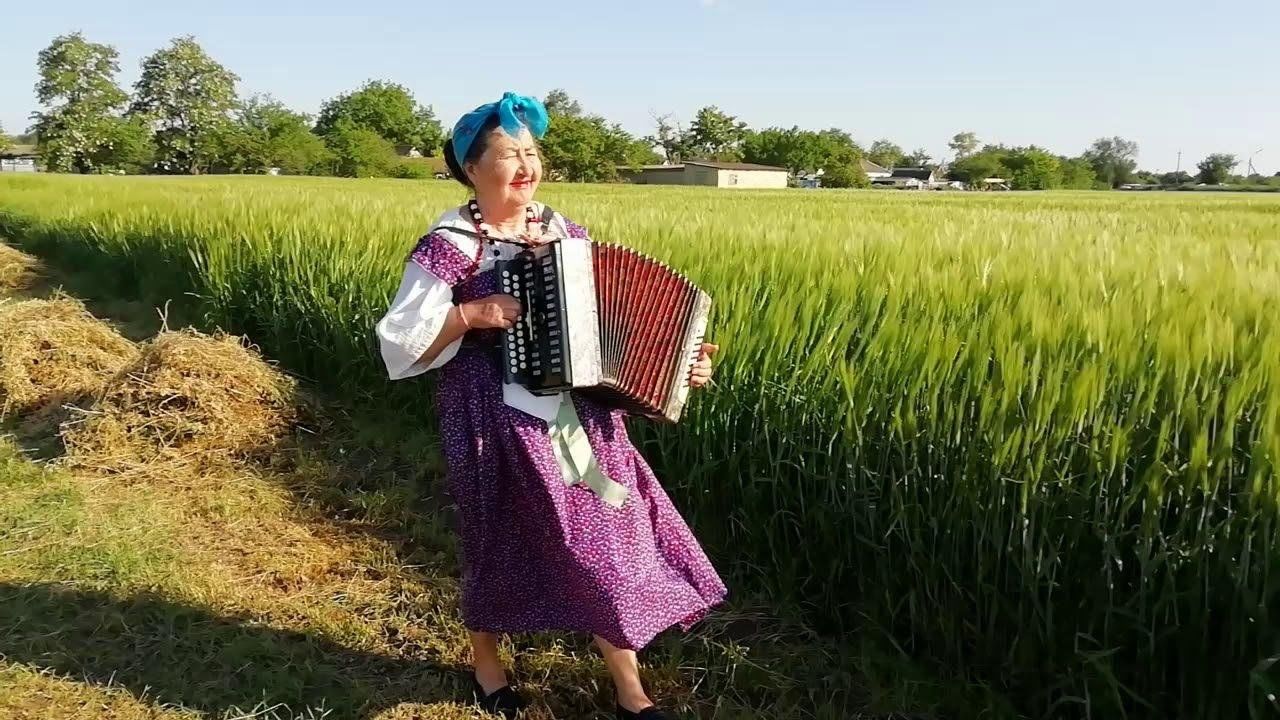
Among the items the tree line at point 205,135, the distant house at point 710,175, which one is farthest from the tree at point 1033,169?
the distant house at point 710,175

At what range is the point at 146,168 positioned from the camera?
74.1 metres

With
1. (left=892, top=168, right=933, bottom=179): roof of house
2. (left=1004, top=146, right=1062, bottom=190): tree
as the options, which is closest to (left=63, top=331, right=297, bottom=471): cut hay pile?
(left=1004, top=146, right=1062, bottom=190): tree

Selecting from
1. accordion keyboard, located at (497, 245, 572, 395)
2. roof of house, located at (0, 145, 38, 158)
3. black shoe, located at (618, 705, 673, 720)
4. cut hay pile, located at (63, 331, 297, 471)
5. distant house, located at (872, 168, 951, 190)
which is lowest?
black shoe, located at (618, 705, 673, 720)

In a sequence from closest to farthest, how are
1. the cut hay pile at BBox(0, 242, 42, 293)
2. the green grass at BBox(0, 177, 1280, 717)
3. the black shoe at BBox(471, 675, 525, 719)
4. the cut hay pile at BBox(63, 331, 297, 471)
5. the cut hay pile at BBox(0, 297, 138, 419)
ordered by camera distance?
the green grass at BBox(0, 177, 1280, 717)
the black shoe at BBox(471, 675, 525, 719)
the cut hay pile at BBox(63, 331, 297, 471)
the cut hay pile at BBox(0, 297, 138, 419)
the cut hay pile at BBox(0, 242, 42, 293)

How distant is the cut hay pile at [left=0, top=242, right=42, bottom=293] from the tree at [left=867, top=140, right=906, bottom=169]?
133025 mm

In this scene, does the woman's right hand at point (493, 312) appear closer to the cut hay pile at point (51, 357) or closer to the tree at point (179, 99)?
the cut hay pile at point (51, 357)

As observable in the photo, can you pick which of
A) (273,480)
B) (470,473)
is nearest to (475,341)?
(470,473)

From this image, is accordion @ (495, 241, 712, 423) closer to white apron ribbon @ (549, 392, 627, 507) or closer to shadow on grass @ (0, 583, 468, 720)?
white apron ribbon @ (549, 392, 627, 507)

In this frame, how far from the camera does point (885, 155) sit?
137 m

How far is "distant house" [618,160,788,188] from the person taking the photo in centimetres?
6744

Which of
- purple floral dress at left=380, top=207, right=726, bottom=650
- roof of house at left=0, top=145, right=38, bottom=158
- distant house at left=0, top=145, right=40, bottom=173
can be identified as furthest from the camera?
roof of house at left=0, top=145, right=38, bottom=158

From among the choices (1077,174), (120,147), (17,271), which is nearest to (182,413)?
(17,271)

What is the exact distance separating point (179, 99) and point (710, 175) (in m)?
43.7

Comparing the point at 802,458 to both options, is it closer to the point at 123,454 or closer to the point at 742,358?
the point at 742,358
